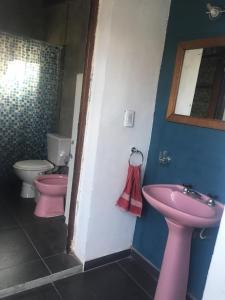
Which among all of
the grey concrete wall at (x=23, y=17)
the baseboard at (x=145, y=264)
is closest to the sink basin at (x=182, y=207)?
the baseboard at (x=145, y=264)

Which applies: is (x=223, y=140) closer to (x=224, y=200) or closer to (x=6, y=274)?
(x=224, y=200)

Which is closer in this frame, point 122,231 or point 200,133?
point 200,133

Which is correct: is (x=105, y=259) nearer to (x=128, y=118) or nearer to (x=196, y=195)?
(x=196, y=195)

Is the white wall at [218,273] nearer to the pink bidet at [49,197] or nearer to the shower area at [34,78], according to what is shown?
the pink bidet at [49,197]

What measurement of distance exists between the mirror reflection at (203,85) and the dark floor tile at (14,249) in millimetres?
1564

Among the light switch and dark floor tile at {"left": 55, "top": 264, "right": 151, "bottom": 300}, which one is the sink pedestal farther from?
the light switch

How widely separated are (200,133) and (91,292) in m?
1.31

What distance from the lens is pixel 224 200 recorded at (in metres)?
1.56

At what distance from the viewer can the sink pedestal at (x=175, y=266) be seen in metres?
1.56

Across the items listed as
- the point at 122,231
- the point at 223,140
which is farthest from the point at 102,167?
the point at 223,140

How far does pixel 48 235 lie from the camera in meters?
2.32

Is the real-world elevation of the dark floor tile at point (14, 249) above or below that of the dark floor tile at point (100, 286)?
above

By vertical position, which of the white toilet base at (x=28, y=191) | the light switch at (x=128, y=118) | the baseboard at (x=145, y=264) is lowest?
the baseboard at (x=145, y=264)

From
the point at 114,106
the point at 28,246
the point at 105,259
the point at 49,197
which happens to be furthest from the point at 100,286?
the point at 114,106
